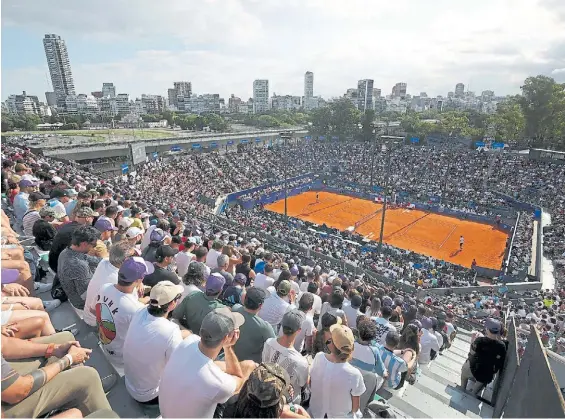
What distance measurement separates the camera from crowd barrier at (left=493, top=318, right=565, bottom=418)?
10.5 feet

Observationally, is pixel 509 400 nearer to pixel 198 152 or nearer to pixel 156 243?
pixel 156 243

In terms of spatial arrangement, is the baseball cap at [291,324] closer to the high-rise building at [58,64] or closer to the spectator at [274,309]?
the spectator at [274,309]

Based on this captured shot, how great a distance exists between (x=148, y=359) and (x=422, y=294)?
15672mm

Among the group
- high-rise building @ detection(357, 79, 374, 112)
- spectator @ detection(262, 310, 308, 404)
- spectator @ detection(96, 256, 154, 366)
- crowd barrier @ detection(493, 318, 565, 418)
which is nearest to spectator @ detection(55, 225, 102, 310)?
spectator @ detection(96, 256, 154, 366)

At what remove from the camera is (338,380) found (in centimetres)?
335

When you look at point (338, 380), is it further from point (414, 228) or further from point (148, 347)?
point (414, 228)

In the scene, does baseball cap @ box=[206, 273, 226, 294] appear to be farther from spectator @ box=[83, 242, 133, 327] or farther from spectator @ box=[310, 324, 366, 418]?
spectator @ box=[310, 324, 366, 418]

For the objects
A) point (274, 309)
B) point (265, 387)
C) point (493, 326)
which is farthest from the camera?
point (493, 326)

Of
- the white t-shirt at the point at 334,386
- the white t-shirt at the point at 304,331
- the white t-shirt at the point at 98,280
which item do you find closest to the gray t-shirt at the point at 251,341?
the white t-shirt at the point at 334,386

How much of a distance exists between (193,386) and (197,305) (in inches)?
63.5

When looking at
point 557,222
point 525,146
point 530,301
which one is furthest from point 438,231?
point 525,146

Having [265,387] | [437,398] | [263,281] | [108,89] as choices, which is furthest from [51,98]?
[265,387]

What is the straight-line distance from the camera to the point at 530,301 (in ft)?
53.1

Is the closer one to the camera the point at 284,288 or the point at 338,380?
the point at 338,380
